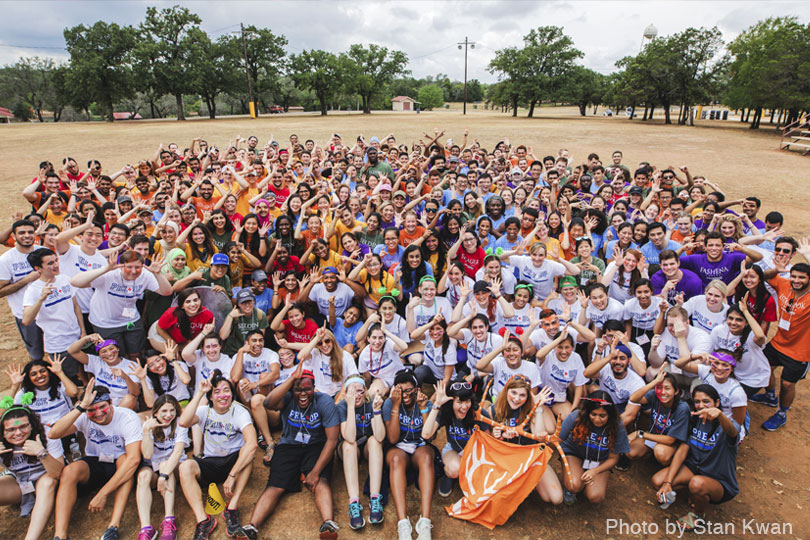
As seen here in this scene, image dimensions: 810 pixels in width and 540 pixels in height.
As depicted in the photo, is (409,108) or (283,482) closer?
(283,482)

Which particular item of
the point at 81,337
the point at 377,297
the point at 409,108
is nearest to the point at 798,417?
the point at 377,297

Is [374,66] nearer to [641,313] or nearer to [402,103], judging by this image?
[402,103]

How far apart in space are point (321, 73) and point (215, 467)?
181ft

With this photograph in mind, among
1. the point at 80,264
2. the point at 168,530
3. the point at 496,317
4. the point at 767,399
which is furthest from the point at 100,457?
the point at 767,399

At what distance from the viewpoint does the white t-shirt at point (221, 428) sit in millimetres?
4711

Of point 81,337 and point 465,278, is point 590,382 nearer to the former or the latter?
point 465,278

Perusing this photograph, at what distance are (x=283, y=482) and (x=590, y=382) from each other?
12.8ft

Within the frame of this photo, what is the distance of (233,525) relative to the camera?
429 cm

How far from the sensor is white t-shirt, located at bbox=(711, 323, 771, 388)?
533cm

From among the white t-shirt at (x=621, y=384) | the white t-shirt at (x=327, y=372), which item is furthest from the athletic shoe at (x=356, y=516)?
the white t-shirt at (x=621, y=384)

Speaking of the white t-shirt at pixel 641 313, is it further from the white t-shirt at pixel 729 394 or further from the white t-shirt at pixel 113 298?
the white t-shirt at pixel 113 298

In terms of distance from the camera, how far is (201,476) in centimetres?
473

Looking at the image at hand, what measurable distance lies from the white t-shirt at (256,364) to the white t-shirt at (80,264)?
266 centimetres

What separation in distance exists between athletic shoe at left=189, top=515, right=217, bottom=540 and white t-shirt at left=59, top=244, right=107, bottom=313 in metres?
3.69
